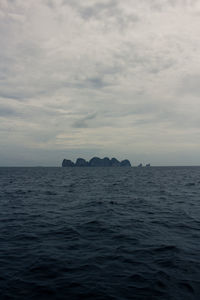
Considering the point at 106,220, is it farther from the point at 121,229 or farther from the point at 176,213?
the point at 176,213

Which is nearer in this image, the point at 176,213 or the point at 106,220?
the point at 106,220

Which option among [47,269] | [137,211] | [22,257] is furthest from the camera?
[137,211]

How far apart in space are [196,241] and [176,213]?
839cm

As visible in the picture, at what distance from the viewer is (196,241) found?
14273 mm

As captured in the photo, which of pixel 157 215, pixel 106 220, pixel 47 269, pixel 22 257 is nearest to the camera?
pixel 47 269

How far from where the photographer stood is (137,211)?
2330 cm

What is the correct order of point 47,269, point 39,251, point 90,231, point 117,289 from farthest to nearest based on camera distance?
point 90,231
point 39,251
point 47,269
point 117,289

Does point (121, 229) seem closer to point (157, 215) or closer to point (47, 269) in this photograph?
A: point (157, 215)

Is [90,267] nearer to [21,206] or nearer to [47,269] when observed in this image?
[47,269]

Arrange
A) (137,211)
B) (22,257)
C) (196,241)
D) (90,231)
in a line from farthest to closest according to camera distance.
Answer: (137,211), (90,231), (196,241), (22,257)

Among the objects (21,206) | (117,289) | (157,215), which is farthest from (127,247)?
(21,206)

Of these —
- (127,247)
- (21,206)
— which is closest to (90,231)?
(127,247)

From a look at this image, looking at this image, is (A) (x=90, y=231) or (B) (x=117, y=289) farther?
(A) (x=90, y=231)

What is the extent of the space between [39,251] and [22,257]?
1.07 metres
